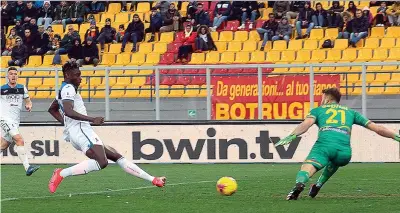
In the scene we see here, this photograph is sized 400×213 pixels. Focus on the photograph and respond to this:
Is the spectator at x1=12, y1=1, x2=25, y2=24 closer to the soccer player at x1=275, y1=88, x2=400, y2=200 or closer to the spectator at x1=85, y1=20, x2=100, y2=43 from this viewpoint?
the spectator at x1=85, y1=20, x2=100, y2=43

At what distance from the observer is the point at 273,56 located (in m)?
28.1

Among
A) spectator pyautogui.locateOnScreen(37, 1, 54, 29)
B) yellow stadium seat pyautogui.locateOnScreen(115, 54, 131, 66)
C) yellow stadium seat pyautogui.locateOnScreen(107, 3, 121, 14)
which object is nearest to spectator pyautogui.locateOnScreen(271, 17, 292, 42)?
yellow stadium seat pyautogui.locateOnScreen(115, 54, 131, 66)

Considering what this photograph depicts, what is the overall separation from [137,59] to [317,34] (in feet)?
17.6

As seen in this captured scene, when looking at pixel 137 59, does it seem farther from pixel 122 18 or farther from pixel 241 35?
pixel 241 35

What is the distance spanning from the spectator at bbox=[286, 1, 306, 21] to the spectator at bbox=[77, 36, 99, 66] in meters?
5.55

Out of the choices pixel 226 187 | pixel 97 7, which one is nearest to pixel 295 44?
pixel 97 7

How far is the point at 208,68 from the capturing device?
22.0m

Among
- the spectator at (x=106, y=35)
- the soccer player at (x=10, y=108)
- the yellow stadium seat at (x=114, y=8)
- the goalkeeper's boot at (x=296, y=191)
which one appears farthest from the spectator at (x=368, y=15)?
the goalkeeper's boot at (x=296, y=191)

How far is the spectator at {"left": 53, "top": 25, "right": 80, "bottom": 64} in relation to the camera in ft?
96.9

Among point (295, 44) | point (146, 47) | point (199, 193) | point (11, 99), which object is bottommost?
point (199, 193)

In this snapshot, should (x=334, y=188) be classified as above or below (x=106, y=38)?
below

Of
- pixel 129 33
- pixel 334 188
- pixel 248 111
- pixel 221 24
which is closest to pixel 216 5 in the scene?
pixel 221 24

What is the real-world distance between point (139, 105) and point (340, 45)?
790 centimetres

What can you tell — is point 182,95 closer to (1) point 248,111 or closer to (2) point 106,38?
(1) point 248,111
